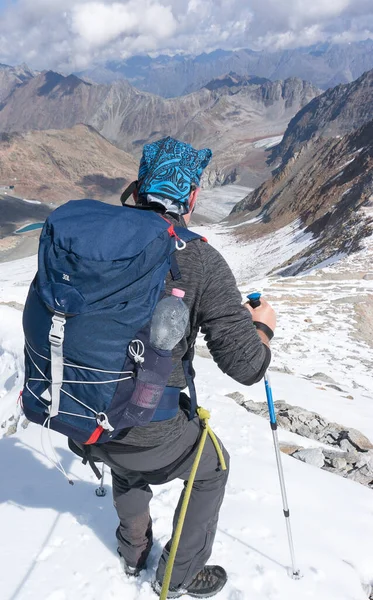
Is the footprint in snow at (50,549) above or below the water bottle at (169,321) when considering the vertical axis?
below

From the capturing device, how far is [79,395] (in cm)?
204

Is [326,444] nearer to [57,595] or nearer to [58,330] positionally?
[57,595]

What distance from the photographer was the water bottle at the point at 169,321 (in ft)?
6.43

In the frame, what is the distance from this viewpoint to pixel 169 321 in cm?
196

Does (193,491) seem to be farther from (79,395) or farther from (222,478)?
(79,395)

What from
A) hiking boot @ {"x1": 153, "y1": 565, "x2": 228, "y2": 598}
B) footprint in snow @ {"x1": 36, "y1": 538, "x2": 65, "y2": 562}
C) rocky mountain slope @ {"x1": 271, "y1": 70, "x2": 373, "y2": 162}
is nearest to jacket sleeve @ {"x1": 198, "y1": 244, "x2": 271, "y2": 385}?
hiking boot @ {"x1": 153, "y1": 565, "x2": 228, "y2": 598}

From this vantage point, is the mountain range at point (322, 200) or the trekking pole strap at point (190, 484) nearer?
the trekking pole strap at point (190, 484)

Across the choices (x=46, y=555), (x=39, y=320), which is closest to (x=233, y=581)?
(x=46, y=555)

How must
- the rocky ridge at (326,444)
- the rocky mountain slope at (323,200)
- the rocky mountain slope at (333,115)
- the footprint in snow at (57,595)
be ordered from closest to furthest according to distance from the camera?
1. the footprint in snow at (57,595)
2. the rocky ridge at (326,444)
3. the rocky mountain slope at (323,200)
4. the rocky mountain slope at (333,115)

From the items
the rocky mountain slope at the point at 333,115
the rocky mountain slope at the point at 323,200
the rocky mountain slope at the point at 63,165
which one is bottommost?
the rocky mountain slope at the point at 63,165

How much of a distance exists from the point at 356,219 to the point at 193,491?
97.1ft

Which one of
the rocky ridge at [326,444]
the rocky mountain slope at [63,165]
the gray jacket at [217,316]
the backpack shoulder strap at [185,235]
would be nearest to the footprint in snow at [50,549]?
the gray jacket at [217,316]

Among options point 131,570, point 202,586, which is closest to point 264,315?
point 202,586

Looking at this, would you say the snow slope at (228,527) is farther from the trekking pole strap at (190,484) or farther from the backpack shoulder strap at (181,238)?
the backpack shoulder strap at (181,238)
